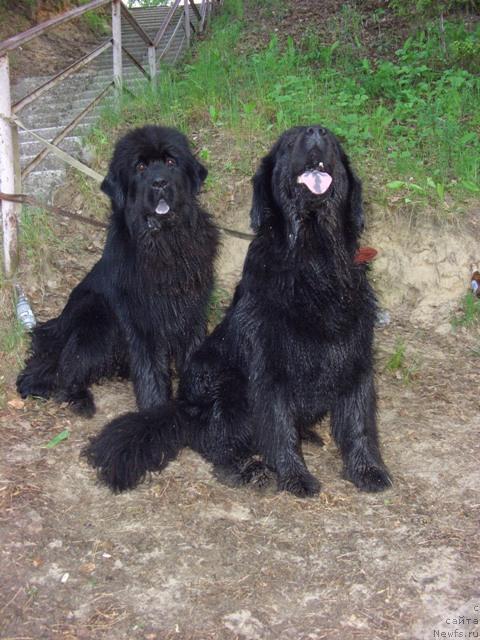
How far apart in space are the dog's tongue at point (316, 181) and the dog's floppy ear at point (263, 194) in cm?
23

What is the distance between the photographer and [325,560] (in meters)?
3.12

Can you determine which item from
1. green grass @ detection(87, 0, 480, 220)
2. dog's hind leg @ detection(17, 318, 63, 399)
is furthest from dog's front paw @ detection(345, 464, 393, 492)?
green grass @ detection(87, 0, 480, 220)

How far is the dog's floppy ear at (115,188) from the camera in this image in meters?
4.03

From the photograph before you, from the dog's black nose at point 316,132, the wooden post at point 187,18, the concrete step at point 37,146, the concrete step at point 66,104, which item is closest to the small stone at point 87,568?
the dog's black nose at point 316,132

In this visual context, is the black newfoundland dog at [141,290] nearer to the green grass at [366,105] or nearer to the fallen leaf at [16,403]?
the fallen leaf at [16,403]

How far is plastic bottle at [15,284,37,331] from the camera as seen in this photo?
502 centimetres

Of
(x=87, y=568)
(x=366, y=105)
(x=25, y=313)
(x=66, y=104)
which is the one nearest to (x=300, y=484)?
(x=87, y=568)

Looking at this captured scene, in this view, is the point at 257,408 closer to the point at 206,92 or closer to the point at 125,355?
the point at 125,355

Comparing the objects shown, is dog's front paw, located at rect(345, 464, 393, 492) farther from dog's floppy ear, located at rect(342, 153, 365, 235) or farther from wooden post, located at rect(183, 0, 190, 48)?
wooden post, located at rect(183, 0, 190, 48)

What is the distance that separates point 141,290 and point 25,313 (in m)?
1.38

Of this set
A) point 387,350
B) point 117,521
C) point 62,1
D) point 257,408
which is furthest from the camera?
point 62,1

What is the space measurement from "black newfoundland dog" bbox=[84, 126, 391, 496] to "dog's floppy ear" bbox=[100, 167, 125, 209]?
0.87m

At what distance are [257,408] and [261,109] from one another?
13.1 ft

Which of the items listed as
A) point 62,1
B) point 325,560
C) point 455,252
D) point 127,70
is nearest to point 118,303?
point 325,560
